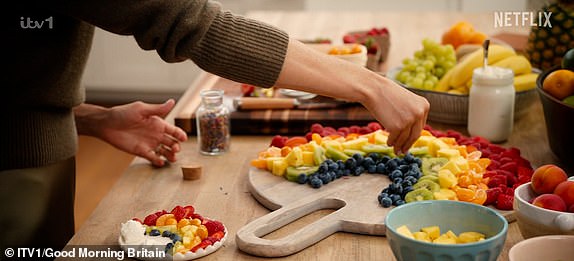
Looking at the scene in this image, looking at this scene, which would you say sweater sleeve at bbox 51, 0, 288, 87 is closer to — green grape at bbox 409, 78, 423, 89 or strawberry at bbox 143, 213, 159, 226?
strawberry at bbox 143, 213, 159, 226

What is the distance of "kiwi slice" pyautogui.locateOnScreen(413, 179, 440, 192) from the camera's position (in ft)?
4.99

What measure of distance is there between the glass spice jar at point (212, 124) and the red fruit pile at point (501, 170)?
479 millimetres

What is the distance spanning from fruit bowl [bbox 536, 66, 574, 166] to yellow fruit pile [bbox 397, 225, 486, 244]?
509 millimetres

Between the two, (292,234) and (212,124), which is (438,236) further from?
(212,124)

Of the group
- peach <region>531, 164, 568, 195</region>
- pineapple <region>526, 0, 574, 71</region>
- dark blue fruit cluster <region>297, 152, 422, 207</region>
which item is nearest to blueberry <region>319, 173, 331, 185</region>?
dark blue fruit cluster <region>297, 152, 422, 207</region>

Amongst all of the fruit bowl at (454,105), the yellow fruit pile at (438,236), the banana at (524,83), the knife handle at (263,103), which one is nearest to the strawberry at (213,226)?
the yellow fruit pile at (438,236)

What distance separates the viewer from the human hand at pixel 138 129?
1.87m

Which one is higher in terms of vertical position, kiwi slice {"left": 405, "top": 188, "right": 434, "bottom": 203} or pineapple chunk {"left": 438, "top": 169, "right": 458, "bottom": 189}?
pineapple chunk {"left": 438, "top": 169, "right": 458, "bottom": 189}

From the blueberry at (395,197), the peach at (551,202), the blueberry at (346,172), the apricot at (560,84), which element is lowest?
the blueberry at (346,172)

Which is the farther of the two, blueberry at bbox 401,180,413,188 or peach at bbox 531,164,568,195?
blueberry at bbox 401,180,413,188

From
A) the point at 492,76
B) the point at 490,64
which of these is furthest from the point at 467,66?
the point at 492,76

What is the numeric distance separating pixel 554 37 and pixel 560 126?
2.02 feet

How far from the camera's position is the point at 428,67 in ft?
7.07

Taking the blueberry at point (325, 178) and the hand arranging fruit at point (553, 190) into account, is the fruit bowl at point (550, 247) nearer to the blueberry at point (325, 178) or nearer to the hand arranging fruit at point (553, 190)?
the hand arranging fruit at point (553, 190)
